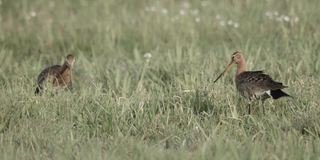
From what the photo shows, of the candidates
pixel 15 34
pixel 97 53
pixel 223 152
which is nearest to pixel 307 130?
pixel 223 152

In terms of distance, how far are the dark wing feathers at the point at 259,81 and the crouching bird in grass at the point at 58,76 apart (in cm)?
194

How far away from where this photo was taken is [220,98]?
699 centimetres

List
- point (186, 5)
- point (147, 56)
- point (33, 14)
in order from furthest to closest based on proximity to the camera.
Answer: point (186, 5), point (33, 14), point (147, 56)

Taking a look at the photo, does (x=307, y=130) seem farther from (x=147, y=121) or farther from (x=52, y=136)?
(x=52, y=136)

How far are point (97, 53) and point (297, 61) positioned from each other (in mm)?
2711

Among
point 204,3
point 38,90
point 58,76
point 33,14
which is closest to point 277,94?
point 38,90

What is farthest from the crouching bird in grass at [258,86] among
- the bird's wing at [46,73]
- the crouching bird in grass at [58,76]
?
the bird's wing at [46,73]

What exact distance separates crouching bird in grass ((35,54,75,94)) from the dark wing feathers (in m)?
1.94

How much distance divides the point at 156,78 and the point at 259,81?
1.56 metres

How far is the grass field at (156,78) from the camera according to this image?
5801mm

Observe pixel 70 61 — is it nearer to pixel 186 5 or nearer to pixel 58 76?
pixel 58 76

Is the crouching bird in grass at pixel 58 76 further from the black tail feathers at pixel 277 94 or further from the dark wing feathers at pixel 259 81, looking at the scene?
the black tail feathers at pixel 277 94

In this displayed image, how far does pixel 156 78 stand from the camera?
27.2 feet

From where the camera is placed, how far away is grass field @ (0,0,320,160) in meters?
5.80
